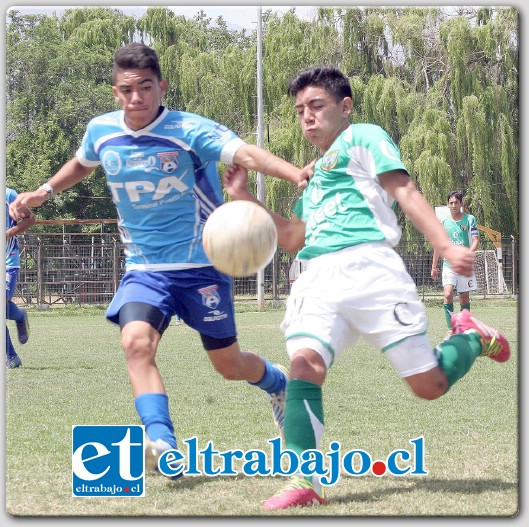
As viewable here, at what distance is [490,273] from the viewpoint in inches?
1113

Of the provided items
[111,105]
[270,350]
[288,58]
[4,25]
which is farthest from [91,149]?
[111,105]

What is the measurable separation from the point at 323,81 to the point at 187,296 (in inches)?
50.8

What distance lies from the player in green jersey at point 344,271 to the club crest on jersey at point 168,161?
409mm

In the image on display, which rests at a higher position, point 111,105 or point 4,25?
point 111,105

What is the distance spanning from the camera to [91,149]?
518 centimetres

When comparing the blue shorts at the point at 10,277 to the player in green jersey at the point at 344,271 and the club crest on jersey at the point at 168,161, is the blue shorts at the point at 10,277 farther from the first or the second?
the player in green jersey at the point at 344,271

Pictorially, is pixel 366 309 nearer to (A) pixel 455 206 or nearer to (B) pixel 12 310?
(B) pixel 12 310

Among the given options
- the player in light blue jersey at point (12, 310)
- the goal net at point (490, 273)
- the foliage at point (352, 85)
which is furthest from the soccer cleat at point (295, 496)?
the goal net at point (490, 273)

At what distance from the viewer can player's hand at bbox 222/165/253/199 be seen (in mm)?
4645

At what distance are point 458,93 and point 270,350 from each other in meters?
14.8

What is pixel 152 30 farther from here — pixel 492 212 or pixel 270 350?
pixel 270 350

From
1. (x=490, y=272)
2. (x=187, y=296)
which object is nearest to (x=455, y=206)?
(x=187, y=296)

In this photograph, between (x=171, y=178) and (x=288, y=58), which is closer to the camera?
(x=171, y=178)

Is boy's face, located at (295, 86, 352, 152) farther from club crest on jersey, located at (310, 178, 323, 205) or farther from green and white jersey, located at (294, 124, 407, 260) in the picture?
club crest on jersey, located at (310, 178, 323, 205)
